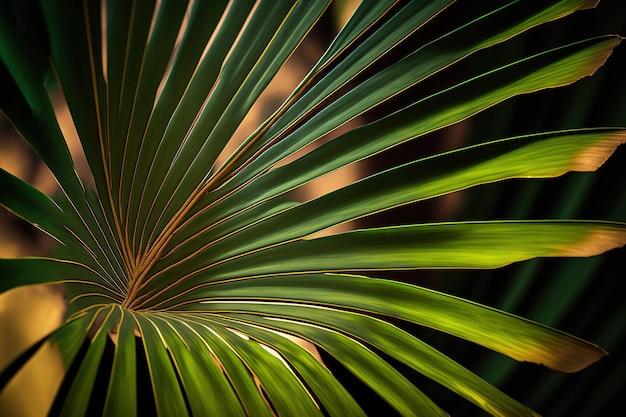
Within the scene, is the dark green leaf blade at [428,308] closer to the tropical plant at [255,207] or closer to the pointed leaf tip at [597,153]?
the tropical plant at [255,207]

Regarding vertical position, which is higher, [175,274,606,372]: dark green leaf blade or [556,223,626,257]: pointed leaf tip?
[556,223,626,257]: pointed leaf tip

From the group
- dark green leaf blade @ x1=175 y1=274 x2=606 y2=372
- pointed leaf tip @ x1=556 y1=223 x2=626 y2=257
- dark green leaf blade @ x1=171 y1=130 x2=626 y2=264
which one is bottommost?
dark green leaf blade @ x1=175 y1=274 x2=606 y2=372

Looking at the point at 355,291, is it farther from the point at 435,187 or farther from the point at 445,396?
the point at 445,396

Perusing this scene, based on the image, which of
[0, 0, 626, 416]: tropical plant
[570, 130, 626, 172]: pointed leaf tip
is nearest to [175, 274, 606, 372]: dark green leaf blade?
[0, 0, 626, 416]: tropical plant

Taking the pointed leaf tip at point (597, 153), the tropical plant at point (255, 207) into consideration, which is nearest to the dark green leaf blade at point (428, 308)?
the tropical plant at point (255, 207)

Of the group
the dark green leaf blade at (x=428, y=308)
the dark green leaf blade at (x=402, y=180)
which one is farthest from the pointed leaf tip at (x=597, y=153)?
the dark green leaf blade at (x=428, y=308)

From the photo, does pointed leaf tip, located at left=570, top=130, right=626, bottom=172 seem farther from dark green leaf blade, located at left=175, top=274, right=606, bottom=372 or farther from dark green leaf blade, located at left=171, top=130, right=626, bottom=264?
dark green leaf blade, located at left=175, top=274, right=606, bottom=372

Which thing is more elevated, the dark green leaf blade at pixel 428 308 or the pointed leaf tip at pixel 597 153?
the pointed leaf tip at pixel 597 153

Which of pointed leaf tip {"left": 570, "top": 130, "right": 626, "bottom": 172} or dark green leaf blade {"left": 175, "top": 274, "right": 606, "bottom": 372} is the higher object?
pointed leaf tip {"left": 570, "top": 130, "right": 626, "bottom": 172}

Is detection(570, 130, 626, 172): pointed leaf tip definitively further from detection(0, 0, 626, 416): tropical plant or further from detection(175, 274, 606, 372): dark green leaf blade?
detection(175, 274, 606, 372): dark green leaf blade

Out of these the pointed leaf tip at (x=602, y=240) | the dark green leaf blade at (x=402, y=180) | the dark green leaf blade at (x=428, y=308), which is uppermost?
the dark green leaf blade at (x=402, y=180)
